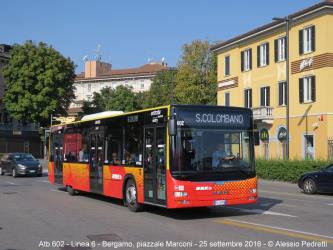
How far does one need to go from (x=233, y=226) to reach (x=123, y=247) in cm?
319

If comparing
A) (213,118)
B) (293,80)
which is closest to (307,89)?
(293,80)

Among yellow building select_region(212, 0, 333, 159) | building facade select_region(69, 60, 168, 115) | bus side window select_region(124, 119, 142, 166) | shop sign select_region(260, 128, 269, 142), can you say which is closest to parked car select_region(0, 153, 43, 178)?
shop sign select_region(260, 128, 269, 142)

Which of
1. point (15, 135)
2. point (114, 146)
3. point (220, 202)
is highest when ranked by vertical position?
point (15, 135)

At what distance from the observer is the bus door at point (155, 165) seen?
13062 mm

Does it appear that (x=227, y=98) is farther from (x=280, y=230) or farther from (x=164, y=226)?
(x=280, y=230)

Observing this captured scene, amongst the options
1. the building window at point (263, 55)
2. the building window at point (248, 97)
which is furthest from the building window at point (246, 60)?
the building window at point (248, 97)

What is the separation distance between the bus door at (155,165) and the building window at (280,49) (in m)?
28.9

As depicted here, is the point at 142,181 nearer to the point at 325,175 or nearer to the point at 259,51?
the point at 325,175

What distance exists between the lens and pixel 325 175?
2078 cm

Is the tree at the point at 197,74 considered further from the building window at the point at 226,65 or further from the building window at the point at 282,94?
the building window at the point at 282,94

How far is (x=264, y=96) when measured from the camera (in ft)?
143

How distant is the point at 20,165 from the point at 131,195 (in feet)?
70.2

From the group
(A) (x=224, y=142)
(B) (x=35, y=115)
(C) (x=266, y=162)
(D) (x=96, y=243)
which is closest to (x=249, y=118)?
(A) (x=224, y=142)

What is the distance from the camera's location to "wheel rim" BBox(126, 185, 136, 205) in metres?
14.6
